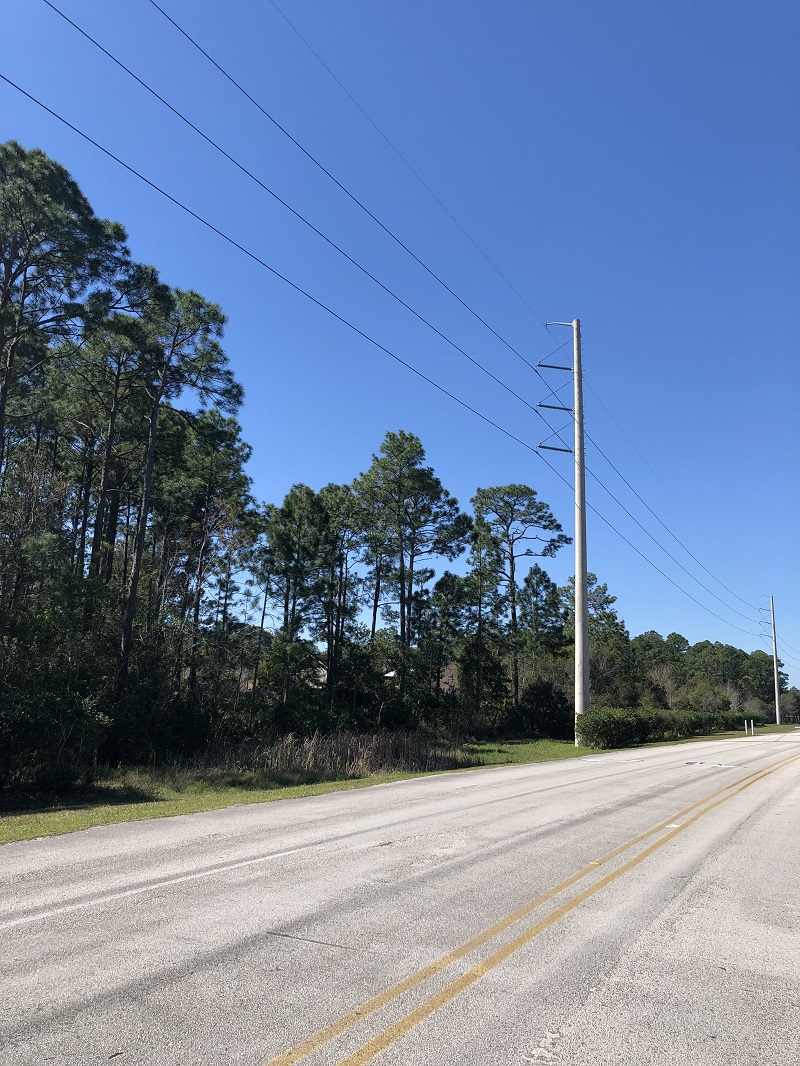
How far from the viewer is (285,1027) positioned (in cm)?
367

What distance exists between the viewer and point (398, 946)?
194 inches

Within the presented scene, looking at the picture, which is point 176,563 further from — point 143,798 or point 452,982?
point 452,982

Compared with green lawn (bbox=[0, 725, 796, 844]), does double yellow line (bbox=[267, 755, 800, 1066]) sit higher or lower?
higher

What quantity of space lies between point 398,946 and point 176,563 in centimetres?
2647

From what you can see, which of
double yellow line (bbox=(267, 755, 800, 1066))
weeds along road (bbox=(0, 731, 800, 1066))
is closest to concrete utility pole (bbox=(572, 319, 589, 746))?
weeds along road (bbox=(0, 731, 800, 1066))

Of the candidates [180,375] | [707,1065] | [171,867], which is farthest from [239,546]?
[707,1065]

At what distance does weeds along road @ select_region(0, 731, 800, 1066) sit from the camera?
360 centimetres

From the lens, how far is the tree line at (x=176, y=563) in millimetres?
20656

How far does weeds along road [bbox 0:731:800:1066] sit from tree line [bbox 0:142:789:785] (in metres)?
9.79

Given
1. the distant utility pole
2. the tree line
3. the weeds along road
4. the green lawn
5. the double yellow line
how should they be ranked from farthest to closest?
1. the distant utility pole
2. the tree line
3. the green lawn
4. the weeds along road
5. the double yellow line

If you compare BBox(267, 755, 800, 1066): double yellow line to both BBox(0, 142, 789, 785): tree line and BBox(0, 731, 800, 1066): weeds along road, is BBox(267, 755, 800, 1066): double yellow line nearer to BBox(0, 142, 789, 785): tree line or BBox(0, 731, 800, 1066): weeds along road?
BBox(0, 731, 800, 1066): weeds along road

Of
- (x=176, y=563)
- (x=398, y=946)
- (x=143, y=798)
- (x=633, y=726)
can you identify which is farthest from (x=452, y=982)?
(x=633, y=726)

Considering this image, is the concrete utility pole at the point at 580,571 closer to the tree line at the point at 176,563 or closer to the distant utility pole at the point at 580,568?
the distant utility pole at the point at 580,568

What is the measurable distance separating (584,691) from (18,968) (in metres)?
31.5
